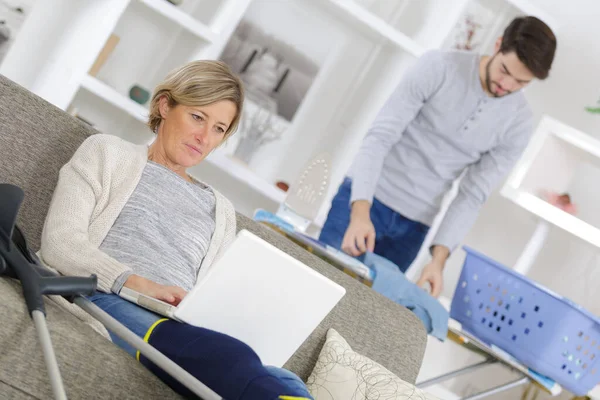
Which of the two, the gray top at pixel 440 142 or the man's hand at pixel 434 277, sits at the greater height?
the gray top at pixel 440 142

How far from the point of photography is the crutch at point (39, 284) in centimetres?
115

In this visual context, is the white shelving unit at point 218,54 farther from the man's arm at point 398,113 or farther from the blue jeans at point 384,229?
the man's arm at point 398,113

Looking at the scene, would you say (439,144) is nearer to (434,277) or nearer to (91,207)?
(434,277)

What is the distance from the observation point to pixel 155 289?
1.59 metres

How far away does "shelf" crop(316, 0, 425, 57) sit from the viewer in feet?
12.8

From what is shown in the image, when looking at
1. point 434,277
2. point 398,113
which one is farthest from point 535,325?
point 398,113

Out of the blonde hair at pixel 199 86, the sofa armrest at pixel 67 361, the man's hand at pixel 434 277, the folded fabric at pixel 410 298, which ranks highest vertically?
the blonde hair at pixel 199 86

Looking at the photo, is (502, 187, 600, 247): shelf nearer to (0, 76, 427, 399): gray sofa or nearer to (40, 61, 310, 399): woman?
(0, 76, 427, 399): gray sofa

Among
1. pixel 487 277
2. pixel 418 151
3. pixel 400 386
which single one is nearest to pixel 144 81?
pixel 418 151

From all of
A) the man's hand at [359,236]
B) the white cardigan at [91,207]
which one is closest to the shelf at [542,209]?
the man's hand at [359,236]

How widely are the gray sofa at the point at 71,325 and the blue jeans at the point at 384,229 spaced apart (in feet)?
2.47

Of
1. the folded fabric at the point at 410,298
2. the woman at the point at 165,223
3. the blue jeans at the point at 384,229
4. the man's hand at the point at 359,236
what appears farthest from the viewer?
the blue jeans at the point at 384,229

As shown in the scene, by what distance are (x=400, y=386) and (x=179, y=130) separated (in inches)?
28.6

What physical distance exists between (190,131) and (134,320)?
0.60m
